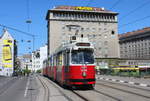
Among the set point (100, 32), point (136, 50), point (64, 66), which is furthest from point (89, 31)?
point (64, 66)

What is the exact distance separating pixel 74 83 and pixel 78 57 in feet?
5.25

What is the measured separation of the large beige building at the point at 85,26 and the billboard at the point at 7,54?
15447mm

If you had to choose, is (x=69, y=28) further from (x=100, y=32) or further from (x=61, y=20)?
(x=100, y=32)

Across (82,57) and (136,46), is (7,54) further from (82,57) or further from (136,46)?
(82,57)

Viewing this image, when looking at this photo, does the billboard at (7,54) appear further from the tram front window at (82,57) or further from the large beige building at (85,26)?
the tram front window at (82,57)

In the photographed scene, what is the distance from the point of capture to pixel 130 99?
1190 cm

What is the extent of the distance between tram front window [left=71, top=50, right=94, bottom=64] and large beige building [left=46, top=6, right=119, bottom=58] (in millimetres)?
Result: 83137

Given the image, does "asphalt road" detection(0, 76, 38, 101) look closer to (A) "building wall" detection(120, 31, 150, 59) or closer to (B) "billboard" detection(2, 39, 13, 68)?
(B) "billboard" detection(2, 39, 13, 68)

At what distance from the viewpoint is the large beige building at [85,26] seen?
102438 millimetres

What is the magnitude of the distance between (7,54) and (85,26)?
32.4 metres

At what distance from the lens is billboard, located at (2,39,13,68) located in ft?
300

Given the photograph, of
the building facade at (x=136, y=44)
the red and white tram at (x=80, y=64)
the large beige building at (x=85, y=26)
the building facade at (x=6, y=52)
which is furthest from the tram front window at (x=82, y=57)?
the building facade at (x=136, y=44)

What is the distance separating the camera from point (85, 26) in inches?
4166

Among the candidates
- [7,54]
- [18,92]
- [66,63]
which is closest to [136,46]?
[7,54]
